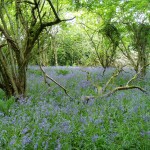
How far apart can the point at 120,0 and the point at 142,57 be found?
274 cm

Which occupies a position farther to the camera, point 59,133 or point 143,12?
point 143,12

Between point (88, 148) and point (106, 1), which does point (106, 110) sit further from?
point (106, 1)

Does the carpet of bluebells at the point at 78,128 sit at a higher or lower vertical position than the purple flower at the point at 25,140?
lower

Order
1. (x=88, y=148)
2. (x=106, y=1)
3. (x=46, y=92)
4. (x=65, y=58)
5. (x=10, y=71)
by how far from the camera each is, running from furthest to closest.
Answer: (x=65, y=58) < (x=106, y=1) < (x=46, y=92) < (x=10, y=71) < (x=88, y=148)

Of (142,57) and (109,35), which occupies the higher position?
(109,35)

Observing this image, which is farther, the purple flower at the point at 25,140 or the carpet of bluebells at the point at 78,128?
the carpet of bluebells at the point at 78,128

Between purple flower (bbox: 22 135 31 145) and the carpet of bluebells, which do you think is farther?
the carpet of bluebells

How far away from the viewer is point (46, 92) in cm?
798

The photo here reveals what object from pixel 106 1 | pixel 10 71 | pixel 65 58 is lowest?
pixel 65 58

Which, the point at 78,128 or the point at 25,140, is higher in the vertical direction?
the point at 25,140

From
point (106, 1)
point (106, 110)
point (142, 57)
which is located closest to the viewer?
point (106, 110)

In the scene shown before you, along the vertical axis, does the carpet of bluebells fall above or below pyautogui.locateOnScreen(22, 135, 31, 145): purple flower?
below

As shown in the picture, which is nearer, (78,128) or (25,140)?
(25,140)

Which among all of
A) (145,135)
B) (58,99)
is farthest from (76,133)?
(58,99)
